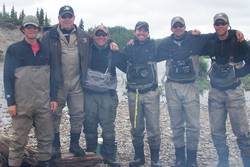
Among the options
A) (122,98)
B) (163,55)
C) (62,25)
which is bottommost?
(122,98)

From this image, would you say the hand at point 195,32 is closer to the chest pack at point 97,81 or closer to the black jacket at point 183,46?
the black jacket at point 183,46

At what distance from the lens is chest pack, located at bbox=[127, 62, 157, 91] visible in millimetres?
8727

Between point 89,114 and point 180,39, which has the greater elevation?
point 180,39

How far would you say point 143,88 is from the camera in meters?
8.73

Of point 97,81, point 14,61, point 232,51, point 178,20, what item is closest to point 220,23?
point 232,51

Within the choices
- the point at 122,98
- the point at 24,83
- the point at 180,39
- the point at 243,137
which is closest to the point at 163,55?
the point at 180,39

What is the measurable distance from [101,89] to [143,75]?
91 centimetres

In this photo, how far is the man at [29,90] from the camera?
7.52 m

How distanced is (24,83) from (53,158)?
1.72 meters

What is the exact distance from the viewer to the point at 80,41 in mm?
8273

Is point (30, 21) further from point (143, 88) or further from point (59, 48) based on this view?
point (143, 88)

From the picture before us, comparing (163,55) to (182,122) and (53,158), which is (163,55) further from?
(53,158)

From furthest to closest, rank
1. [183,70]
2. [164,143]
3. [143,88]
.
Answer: [164,143]
[143,88]
[183,70]

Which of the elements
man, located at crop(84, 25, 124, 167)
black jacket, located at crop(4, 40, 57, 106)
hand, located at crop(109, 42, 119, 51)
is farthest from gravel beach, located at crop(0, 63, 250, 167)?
black jacket, located at crop(4, 40, 57, 106)
